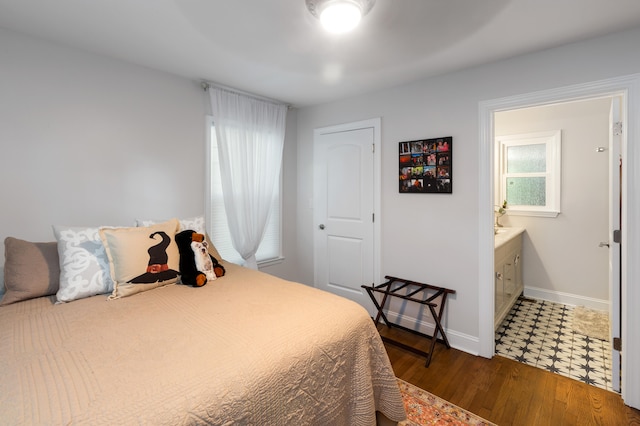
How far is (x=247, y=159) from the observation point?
3.14 metres

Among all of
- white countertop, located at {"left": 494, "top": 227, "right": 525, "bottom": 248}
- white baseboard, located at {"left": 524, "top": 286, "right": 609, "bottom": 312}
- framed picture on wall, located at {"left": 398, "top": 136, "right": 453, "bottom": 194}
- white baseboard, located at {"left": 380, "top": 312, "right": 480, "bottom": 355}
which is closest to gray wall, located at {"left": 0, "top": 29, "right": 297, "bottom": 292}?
framed picture on wall, located at {"left": 398, "top": 136, "right": 453, "bottom": 194}

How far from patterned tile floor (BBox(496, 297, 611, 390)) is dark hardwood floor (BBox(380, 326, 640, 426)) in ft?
0.44

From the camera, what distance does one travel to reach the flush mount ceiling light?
155cm

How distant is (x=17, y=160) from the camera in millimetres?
1951

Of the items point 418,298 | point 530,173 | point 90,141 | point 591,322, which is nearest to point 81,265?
point 90,141

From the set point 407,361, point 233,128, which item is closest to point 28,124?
point 233,128

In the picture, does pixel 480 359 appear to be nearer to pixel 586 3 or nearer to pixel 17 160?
pixel 586 3

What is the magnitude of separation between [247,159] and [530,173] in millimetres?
3484

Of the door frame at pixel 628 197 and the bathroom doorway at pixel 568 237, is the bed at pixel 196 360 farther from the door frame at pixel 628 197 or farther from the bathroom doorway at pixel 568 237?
the bathroom doorway at pixel 568 237

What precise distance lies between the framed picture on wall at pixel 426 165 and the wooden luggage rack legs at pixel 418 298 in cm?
87

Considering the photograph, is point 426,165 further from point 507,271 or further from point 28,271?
point 28,271

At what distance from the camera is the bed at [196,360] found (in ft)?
2.92

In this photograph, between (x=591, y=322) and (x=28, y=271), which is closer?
(x=28, y=271)

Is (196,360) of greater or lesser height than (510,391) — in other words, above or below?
above
